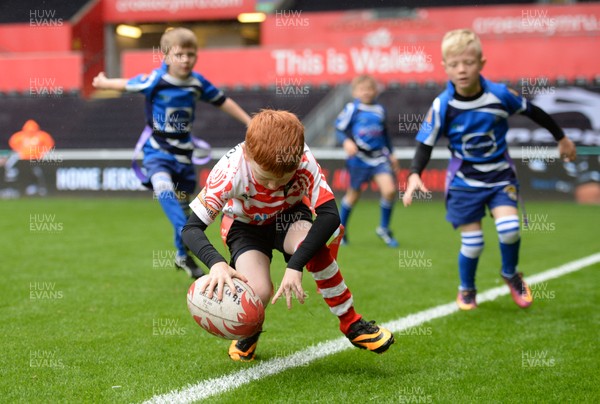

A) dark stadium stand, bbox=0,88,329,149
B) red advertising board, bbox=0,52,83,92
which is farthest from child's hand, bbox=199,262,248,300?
red advertising board, bbox=0,52,83,92

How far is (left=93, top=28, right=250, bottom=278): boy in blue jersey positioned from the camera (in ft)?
20.6

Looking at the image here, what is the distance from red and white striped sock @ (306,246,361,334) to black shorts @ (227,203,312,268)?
0.81ft

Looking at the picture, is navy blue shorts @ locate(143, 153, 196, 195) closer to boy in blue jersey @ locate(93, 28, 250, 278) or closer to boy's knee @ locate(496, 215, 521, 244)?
boy in blue jersey @ locate(93, 28, 250, 278)

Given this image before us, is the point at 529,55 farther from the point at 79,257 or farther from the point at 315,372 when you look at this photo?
the point at 315,372

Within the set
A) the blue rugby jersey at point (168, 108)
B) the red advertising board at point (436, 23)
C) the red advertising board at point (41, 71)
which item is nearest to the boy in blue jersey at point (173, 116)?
the blue rugby jersey at point (168, 108)

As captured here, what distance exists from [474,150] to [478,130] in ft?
0.50

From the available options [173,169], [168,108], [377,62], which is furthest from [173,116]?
[377,62]

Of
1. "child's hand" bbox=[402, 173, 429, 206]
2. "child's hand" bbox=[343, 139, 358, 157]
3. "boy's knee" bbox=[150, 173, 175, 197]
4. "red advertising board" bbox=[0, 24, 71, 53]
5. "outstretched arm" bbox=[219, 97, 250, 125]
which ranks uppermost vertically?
"outstretched arm" bbox=[219, 97, 250, 125]

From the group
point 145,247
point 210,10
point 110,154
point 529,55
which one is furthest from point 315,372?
point 210,10

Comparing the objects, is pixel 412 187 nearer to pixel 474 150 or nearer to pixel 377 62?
pixel 474 150

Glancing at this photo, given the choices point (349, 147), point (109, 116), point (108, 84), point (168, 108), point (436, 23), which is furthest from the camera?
point (436, 23)

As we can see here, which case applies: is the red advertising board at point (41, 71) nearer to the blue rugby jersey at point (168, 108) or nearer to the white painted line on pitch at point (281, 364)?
the blue rugby jersey at point (168, 108)

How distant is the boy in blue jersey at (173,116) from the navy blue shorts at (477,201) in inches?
75.6

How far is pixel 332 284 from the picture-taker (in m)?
3.85
